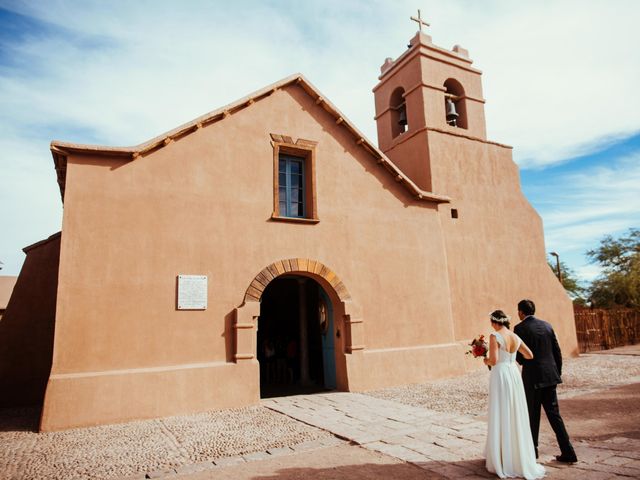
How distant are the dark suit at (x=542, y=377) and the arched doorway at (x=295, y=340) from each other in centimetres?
587

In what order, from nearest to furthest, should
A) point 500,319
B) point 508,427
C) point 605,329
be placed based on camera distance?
point 508,427
point 500,319
point 605,329

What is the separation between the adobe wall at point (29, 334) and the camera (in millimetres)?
9125

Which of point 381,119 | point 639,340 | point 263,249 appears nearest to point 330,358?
point 263,249

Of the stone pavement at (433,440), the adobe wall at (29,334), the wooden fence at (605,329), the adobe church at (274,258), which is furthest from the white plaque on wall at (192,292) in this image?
the wooden fence at (605,329)

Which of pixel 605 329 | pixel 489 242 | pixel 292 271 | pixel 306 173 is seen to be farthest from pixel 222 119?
pixel 605 329

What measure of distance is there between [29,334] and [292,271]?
590cm

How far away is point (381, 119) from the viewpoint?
A: 1521cm

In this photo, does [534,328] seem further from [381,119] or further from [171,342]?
[381,119]

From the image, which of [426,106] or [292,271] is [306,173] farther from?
[426,106]

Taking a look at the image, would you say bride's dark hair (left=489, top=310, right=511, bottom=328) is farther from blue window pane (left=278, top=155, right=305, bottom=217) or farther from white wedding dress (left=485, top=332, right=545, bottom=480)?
blue window pane (left=278, top=155, right=305, bottom=217)

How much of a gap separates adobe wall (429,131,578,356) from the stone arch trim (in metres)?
4.22

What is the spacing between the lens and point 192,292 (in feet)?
27.6

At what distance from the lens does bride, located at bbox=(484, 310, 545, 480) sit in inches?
168

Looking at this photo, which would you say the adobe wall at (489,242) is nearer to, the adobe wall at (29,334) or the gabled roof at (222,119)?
the gabled roof at (222,119)
